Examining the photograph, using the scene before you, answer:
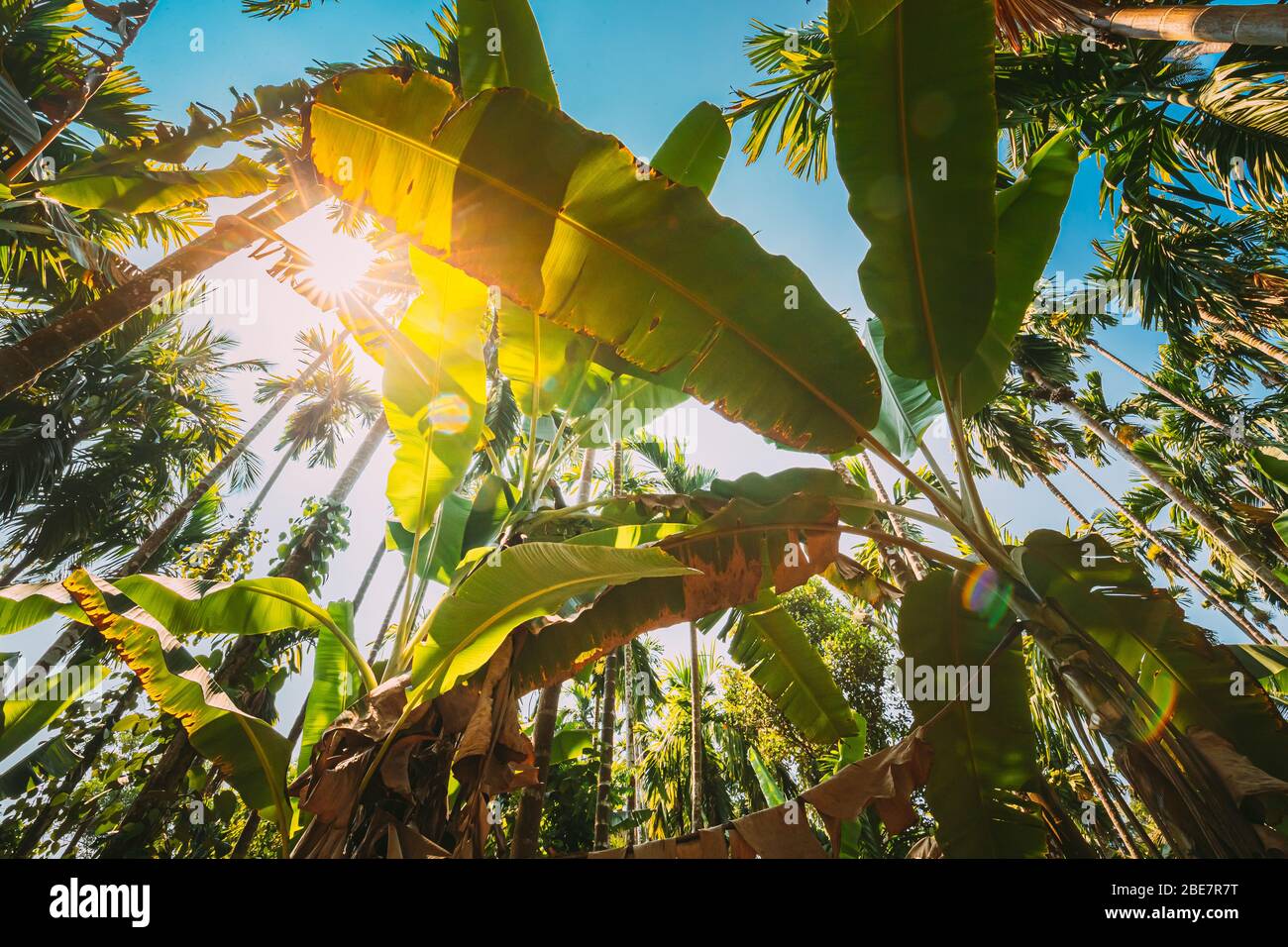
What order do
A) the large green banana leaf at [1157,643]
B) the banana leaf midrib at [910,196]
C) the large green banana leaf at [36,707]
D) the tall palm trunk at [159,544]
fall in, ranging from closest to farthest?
the large green banana leaf at [1157,643] → the banana leaf midrib at [910,196] → the large green banana leaf at [36,707] → the tall palm trunk at [159,544]

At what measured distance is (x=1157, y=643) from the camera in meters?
2.03

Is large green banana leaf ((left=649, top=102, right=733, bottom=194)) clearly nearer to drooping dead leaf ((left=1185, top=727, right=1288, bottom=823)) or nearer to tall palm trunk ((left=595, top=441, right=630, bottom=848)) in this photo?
tall palm trunk ((left=595, top=441, right=630, bottom=848))

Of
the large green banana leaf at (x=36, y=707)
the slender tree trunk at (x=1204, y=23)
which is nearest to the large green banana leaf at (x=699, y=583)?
the large green banana leaf at (x=36, y=707)

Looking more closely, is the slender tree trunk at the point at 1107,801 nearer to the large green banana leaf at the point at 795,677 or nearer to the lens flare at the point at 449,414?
the large green banana leaf at the point at 795,677

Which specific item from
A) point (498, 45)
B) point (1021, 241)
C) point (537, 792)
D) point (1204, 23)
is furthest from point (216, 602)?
point (1204, 23)

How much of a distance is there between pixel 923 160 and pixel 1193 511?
11737 millimetres

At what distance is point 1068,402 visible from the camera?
1155cm

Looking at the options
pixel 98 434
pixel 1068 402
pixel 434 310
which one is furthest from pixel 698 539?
pixel 1068 402

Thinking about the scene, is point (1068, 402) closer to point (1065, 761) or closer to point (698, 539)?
point (1065, 761)

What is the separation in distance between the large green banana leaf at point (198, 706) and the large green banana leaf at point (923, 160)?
3.27 metres

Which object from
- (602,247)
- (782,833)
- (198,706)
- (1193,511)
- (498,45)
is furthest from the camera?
(1193,511)

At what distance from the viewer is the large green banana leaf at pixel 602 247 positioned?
1.73 meters

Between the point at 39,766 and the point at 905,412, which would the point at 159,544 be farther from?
the point at 905,412

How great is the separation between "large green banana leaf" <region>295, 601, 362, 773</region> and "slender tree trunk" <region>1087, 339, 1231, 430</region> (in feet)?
51.5
